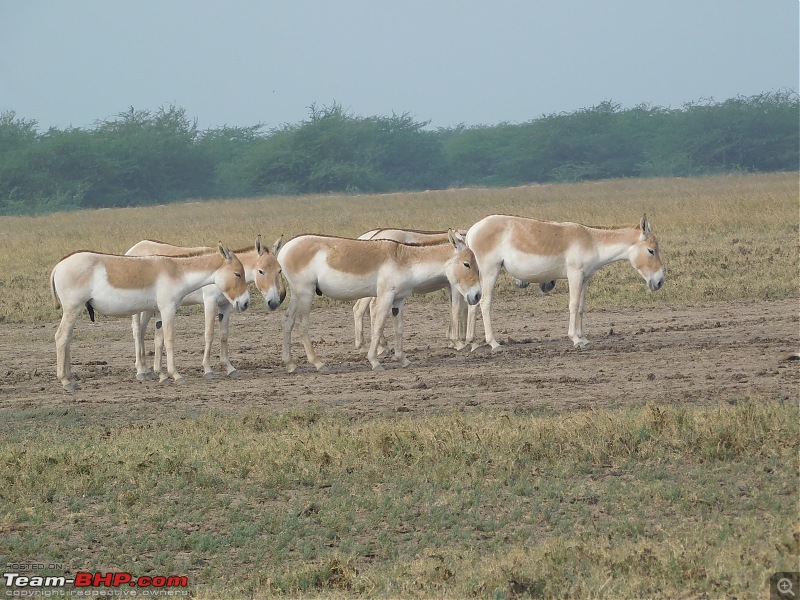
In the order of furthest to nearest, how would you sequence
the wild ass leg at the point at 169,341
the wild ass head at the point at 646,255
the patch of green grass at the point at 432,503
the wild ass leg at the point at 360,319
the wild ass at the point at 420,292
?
1. the wild ass leg at the point at 360,319
2. the wild ass head at the point at 646,255
3. the wild ass at the point at 420,292
4. the wild ass leg at the point at 169,341
5. the patch of green grass at the point at 432,503

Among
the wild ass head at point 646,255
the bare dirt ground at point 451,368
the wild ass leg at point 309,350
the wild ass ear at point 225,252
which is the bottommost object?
the bare dirt ground at point 451,368

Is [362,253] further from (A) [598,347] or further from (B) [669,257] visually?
(B) [669,257]

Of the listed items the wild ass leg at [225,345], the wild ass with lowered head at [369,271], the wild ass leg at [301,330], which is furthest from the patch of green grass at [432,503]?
the wild ass with lowered head at [369,271]

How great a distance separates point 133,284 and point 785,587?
27.7ft

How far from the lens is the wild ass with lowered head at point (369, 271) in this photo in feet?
43.3

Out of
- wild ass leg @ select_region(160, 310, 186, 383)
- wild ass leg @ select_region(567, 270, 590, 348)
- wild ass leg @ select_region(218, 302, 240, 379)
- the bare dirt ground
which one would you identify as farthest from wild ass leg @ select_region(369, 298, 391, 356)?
wild ass leg @ select_region(160, 310, 186, 383)

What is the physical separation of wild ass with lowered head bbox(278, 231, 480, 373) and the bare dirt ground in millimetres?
563

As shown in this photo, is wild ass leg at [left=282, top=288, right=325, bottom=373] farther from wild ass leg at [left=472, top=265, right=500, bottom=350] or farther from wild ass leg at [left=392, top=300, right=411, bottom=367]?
wild ass leg at [left=472, top=265, right=500, bottom=350]

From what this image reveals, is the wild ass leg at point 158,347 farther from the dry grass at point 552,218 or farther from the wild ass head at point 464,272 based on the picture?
the dry grass at point 552,218

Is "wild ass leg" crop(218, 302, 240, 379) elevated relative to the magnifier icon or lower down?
elevated

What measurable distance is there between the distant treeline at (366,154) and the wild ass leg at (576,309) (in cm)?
4545

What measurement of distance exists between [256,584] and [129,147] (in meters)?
63.9

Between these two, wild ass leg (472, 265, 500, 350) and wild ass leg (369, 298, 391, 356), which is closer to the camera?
wild ass leg (472, 265, 500, 350)

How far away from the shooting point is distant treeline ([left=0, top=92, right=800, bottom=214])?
2507 inches
